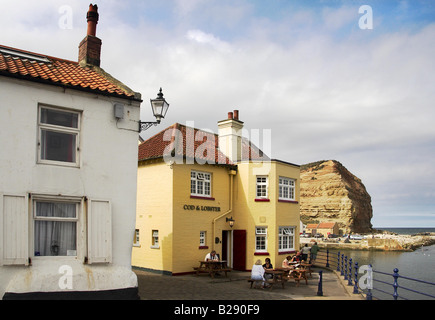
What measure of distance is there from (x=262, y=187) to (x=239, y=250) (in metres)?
3.90

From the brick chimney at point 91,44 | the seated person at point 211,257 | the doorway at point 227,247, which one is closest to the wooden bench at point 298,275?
the seated person at point 211,257

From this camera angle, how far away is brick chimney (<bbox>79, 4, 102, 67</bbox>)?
14477 millimetres

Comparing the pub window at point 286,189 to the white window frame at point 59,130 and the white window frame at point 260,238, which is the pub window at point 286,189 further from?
the white window frame at point 59,130

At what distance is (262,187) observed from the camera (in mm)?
23516

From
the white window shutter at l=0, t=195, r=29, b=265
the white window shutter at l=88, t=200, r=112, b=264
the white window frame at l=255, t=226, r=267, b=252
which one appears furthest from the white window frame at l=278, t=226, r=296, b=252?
the white window shutter at l=0, t=195, r=29, b=265

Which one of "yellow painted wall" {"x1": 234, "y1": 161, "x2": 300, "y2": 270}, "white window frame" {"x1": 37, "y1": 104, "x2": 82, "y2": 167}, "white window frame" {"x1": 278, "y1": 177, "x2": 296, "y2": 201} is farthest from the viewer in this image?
"white window frame" {"x1": 278, "y1": 177, "x2": 296, "y2": 201}

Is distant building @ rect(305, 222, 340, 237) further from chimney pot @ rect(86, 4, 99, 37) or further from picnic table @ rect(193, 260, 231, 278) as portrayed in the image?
chimney pot @ rect(86, 4, 99, 37)

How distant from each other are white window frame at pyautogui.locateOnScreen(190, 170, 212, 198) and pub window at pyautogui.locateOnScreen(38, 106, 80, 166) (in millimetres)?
11072

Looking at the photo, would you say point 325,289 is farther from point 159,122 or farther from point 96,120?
point 96,120

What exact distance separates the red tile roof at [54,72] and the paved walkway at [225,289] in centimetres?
663

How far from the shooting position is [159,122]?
12.3 meters

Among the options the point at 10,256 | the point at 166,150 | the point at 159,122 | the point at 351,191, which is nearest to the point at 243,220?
the point at 166,150

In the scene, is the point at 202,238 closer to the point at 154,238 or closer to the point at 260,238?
the point at 154,238
